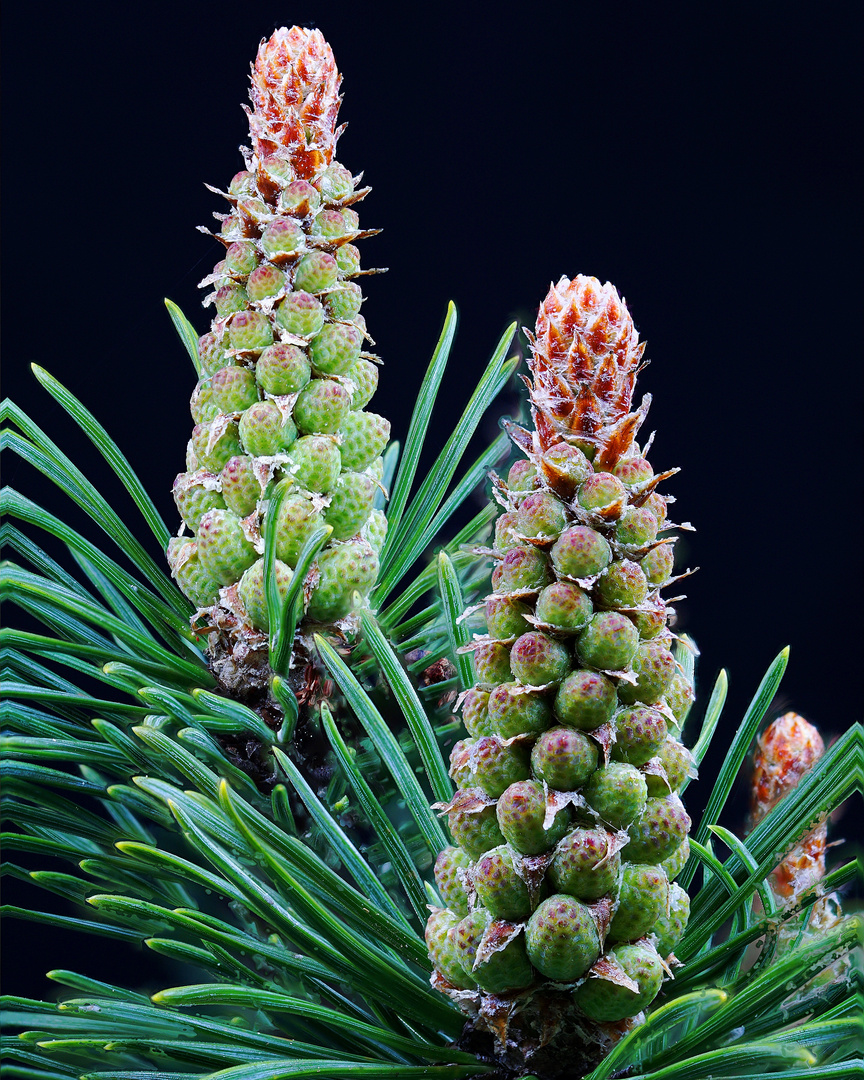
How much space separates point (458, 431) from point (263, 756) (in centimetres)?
16

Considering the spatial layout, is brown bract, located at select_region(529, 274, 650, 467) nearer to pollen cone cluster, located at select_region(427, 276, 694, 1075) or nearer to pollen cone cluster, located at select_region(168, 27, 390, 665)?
pollen cone cluster, located at select_region(427, 276, 694, 1075)

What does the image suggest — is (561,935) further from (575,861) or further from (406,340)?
(406,340)

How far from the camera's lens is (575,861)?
0.92ft

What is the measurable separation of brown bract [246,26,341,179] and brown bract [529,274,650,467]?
→ 16cm

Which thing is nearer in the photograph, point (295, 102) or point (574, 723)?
point (574, 723)

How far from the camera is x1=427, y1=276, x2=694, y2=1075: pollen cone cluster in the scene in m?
0.28

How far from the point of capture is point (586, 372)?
293 millimetres

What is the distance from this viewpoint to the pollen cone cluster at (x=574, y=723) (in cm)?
28

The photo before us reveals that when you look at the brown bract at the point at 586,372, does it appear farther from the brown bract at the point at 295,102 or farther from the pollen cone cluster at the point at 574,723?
the brown bract at the point at 295,102

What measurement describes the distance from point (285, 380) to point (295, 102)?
0.35 feet

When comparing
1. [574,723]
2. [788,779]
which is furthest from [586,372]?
[788,779]

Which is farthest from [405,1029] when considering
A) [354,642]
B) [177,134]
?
[177,134]

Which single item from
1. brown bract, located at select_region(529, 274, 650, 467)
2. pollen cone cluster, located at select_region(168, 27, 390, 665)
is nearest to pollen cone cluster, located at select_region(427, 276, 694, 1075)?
brown bract, located at select_region(529, 274, 650, 467)

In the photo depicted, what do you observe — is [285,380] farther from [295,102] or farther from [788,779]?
[788,779]
